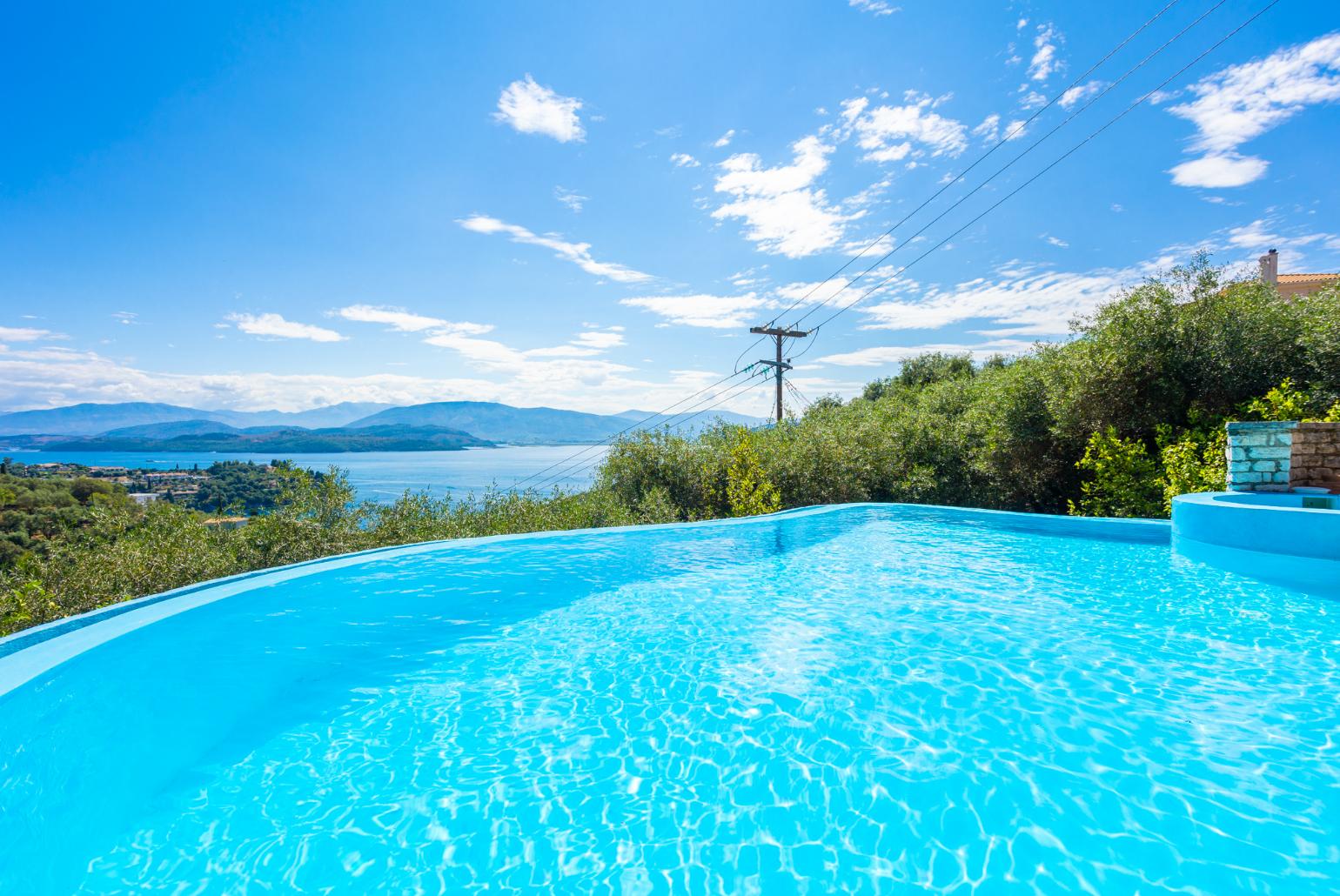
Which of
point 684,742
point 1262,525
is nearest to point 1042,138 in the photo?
point 1262,525

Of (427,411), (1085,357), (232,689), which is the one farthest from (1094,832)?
(427,411)

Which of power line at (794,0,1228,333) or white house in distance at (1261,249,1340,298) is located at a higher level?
white house in distance at (1261,249,1340,298)

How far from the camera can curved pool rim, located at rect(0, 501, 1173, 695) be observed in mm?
3129

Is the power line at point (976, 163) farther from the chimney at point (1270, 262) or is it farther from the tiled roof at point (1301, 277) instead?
the tiled roof at point (1301, 277)

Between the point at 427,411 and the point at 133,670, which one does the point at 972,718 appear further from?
the point at 427,411

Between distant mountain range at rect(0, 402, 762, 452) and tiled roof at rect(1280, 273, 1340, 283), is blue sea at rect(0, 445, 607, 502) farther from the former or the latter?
tiled roof at rect(1280, 273, 1340, 283)

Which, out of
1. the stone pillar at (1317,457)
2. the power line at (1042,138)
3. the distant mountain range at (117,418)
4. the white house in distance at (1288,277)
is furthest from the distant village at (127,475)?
the distant mountain range at (117,418)

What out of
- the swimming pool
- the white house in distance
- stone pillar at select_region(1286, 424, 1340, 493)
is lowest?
the swimming pool

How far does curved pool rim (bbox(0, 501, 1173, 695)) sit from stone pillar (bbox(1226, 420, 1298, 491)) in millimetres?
969

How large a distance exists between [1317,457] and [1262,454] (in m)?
0.77

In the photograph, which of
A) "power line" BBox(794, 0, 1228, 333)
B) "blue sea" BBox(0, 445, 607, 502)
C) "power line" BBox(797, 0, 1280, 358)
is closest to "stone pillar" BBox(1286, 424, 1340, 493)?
"power line" BBox(797, 0, 1280, 358)

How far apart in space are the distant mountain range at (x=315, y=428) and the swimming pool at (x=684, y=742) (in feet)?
24.7

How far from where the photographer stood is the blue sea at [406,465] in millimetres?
11405

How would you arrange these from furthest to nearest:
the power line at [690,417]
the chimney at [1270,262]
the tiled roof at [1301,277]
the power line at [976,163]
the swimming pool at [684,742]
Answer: the tiled roof at [1301,277]
the chimney at [1270,262]
the power line at [690,417]
the power line at [976,163]
the swimming pool at [684,742]
